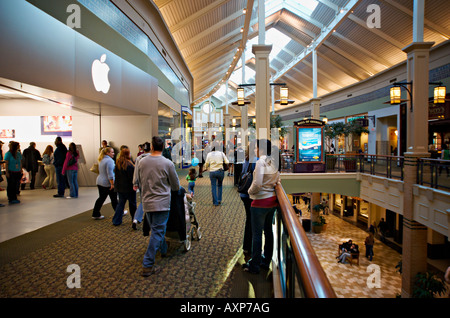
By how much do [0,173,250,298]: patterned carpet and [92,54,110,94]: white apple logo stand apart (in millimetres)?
3236

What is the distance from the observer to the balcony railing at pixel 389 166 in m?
6.85

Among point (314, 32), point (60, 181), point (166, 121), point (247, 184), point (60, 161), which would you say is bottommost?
point (60, 181)

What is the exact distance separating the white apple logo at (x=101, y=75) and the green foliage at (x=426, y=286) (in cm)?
958

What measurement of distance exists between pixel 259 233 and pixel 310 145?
9004 millimetres

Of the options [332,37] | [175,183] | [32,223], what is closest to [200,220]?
[175,183]

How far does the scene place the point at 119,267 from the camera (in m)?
3.25

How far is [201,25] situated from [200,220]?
12.1 meters

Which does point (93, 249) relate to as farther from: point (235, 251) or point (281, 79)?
point (281, 79)

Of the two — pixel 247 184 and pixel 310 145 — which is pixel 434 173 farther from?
pixel 247 184

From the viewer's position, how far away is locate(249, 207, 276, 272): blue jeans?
2959mm

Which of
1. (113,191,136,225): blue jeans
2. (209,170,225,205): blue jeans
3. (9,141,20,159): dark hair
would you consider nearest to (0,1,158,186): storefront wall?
(9,141,20,159): dark hair

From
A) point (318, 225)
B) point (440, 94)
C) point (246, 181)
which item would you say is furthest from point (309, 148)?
point (246, 181)

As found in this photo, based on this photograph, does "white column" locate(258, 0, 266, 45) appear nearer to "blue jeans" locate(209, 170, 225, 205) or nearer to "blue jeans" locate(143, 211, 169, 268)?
"blue jeans" locate(209, 170, 225, 205)
